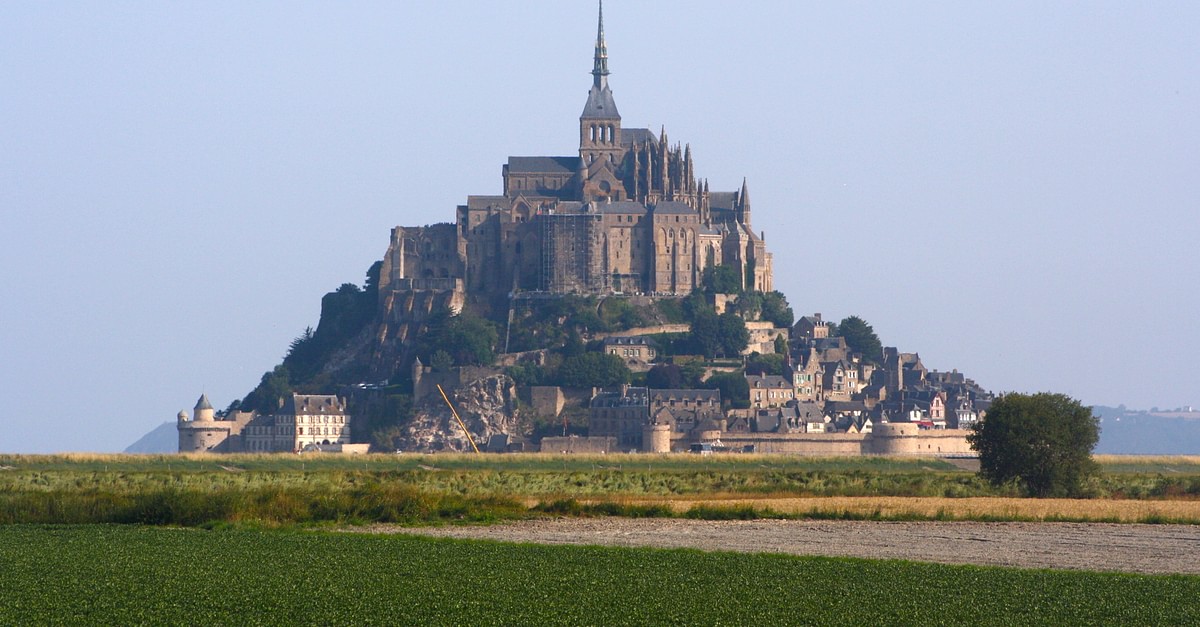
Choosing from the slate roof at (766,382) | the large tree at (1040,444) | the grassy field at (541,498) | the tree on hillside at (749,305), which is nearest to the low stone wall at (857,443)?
the slate roof at (766,382)

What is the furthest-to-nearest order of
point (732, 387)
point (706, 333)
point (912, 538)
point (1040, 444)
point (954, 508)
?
1. point (706, 333)
2. point (732, 387)
3. point (1040, 444)
4. point (954, 508)
5. point (912, 538)

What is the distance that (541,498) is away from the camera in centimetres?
4319

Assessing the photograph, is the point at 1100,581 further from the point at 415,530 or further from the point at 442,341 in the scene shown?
the point at 442,341

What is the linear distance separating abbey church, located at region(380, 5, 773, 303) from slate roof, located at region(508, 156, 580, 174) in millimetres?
72

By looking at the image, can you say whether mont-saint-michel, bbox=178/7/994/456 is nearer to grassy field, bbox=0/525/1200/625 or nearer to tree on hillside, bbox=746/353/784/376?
tree on hillside, bbox=746/353/784/376

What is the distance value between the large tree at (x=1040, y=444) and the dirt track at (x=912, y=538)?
432 inches

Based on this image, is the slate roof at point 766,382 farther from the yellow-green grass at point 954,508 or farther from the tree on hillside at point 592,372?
the yellow-green grass at point 954,508

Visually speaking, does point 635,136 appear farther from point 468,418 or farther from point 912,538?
point 912,538

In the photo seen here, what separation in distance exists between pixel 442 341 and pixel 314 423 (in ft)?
32.5

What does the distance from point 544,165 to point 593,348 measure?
1646 centimetres

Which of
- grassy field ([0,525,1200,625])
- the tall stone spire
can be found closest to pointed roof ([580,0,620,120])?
the tall stone spire

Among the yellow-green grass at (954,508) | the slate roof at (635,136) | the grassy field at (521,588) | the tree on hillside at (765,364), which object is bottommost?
the grassy field at (521,588)

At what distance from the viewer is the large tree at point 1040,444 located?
49.1m

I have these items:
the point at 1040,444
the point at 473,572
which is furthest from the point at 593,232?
the point at 473,572
